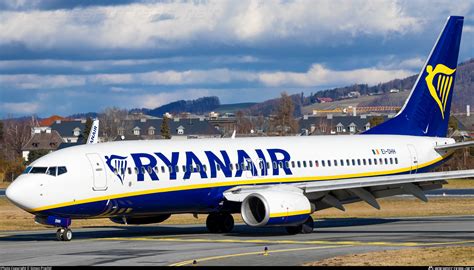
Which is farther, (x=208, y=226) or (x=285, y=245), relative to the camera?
(x=208, y=226)

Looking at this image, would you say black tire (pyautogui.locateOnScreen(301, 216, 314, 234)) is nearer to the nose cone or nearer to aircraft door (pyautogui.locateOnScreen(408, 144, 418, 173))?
aircraft door (pyautogui.locateOnScreen(408, 144, 418, 173))

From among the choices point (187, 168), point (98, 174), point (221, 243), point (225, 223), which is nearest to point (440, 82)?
point (225, 223)

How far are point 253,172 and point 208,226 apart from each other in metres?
3.17

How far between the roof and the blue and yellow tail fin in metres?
146

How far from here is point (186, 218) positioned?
56.9 m

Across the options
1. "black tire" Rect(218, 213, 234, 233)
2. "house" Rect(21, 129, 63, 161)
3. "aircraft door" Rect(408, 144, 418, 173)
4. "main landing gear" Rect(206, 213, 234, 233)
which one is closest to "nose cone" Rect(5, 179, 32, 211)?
"main landing gear" Rect(206, 213, 234, 233)

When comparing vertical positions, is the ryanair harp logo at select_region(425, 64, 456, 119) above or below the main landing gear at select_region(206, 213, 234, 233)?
above

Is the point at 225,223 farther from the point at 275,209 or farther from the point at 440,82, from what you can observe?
the point at 440,82

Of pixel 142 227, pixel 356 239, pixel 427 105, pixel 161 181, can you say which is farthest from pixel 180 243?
pixel 427 105

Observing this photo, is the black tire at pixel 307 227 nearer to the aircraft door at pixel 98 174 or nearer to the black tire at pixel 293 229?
the black tire at pixel 293 229

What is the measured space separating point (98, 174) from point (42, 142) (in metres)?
160

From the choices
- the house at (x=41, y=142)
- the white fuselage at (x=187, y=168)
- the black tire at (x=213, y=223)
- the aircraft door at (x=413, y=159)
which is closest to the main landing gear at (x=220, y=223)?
the black tire at (x=213, y=223)

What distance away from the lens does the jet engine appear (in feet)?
129

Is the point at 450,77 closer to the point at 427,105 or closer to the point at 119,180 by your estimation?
the point at 427,105
